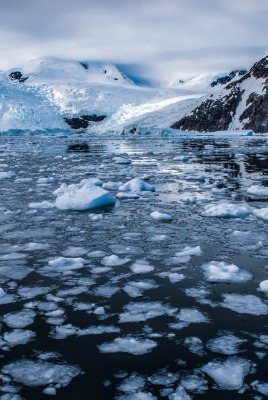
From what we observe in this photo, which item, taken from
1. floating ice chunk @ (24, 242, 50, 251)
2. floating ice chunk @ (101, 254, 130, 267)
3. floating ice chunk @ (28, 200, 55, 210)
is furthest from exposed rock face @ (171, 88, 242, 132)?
floating ice chunk @ (101, 254, 130, 267)

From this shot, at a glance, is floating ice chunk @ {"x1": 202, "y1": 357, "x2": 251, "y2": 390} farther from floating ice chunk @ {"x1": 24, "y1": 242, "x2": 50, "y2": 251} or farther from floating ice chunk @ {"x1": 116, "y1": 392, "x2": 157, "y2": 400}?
floating ice chunk @ {"x1": 24, "y1": 242, "x2": 50, "y2": 251}

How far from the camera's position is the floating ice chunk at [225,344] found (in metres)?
3.24

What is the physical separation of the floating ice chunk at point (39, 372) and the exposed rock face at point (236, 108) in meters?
93.5

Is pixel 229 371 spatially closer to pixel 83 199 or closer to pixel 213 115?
pixel 83 199

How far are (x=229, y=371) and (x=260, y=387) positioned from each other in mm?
262

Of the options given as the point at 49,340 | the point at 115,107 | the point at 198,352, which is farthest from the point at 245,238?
the point at 115,107

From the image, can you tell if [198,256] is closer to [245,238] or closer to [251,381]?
[245,238]

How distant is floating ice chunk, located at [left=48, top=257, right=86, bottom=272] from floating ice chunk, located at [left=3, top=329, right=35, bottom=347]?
1608mm

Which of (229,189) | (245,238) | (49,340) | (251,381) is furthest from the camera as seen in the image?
(229,189)

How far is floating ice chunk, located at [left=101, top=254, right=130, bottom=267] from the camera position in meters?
5.36

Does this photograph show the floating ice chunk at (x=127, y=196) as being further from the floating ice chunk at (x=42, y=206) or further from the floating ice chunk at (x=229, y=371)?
the floating ice chunk at (x=229, y=371)

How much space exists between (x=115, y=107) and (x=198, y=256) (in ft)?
393

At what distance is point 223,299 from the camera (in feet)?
13.9

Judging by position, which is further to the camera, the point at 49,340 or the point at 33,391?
the point at 49,340
